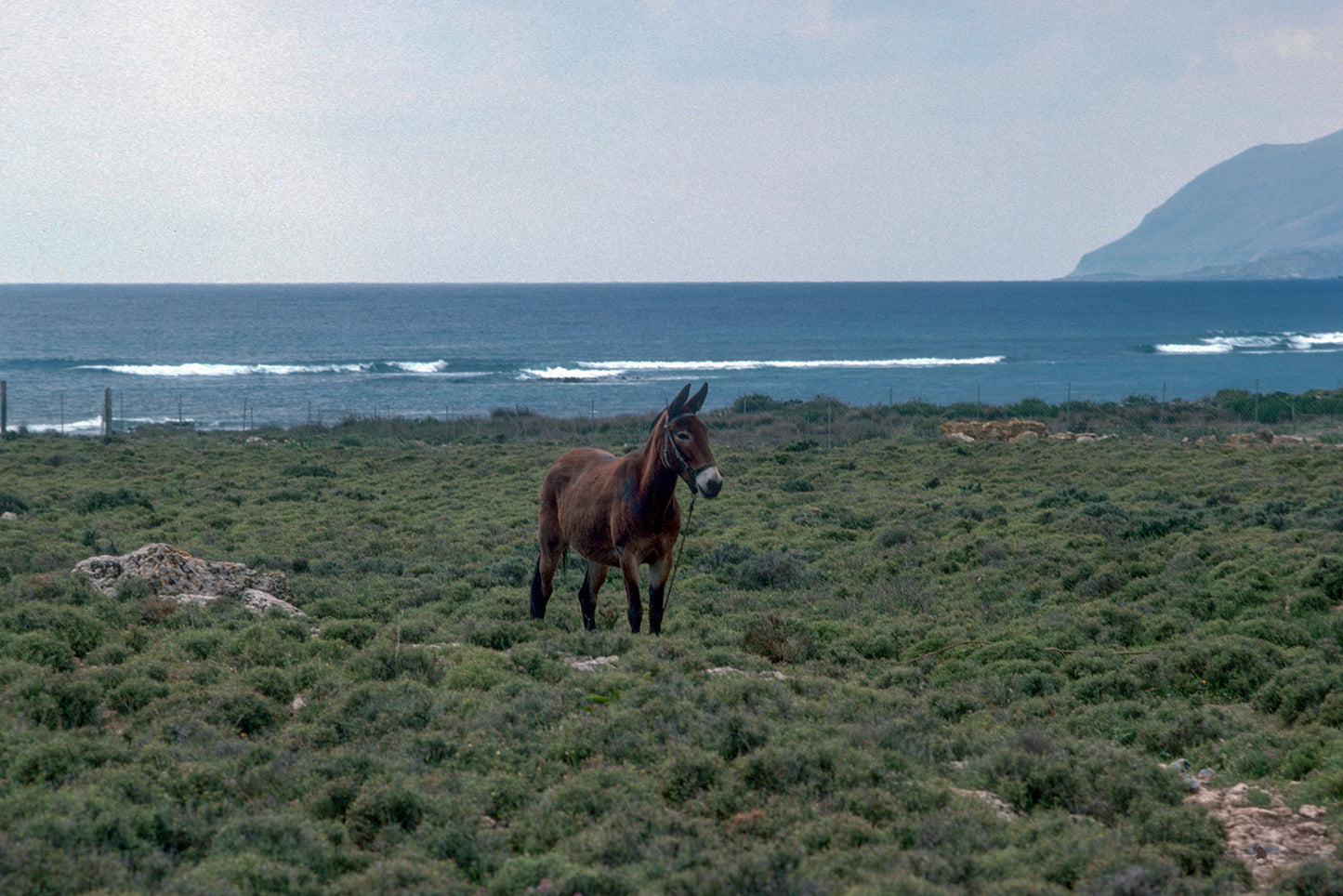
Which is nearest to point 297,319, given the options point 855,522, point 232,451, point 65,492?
point 232,451

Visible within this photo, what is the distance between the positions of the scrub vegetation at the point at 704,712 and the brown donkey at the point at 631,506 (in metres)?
0.52

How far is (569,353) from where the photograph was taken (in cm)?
9050

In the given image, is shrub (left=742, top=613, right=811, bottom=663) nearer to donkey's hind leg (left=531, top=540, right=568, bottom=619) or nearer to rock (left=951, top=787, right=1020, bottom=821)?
donkey's hind leg (left=531, top=540, right=568, bottom=619)

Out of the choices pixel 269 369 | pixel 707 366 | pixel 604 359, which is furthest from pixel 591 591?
pixel 604 359

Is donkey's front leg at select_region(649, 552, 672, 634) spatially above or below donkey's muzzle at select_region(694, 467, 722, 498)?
below

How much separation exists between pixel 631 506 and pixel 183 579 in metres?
5.57

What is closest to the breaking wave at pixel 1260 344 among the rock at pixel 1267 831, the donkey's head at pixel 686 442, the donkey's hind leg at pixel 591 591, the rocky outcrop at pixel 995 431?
the rocky outcrop at pixel 995 431

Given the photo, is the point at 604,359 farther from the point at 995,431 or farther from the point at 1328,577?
the point at 1328,577

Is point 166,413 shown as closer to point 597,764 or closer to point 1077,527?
point 1077,527

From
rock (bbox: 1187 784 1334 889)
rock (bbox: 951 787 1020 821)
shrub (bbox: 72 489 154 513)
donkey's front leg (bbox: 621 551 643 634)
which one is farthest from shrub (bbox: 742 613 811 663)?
shrub (bbox: 72 489 154 513)

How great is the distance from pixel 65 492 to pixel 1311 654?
2167 cm

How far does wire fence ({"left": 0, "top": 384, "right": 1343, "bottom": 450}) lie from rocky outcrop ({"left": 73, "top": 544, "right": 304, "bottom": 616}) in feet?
66.3

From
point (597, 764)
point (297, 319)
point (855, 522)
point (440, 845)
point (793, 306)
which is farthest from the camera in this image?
point (793, 306)

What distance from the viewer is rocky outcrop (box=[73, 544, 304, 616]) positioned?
33.4 feet
